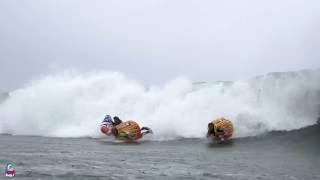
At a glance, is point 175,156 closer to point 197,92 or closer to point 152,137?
point 152,137

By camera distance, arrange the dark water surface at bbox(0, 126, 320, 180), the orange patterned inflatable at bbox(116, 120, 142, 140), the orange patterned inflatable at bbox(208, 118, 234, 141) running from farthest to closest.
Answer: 1. the orange patterned inflatable at bbox(116, 120, 142, 140)
2. the orange patterned inflatable at bbox(208, 118, 234, 141)
3. the dark water surface at bbox(0, 126, 320, 180)

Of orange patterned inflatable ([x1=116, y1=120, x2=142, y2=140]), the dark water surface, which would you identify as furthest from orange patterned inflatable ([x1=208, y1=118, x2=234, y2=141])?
orange patterned inflatable ([x1=116, y1=120, x2=142, y2=140])

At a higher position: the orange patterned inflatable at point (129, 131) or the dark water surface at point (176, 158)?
the orange patterned inflatable at point (129, 131)

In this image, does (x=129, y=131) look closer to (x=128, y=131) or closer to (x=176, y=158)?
(x=128, y=131)

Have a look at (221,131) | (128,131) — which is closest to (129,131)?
(128,131)

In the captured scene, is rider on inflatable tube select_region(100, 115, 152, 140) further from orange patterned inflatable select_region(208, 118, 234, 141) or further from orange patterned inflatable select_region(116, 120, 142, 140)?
orange patterned inflatable select_region(208, 118, 234, 141)

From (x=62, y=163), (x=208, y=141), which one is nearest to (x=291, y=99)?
(x=208, y=141)

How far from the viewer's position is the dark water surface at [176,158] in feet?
59.6

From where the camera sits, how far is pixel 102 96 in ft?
135

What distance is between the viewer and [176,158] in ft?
73.0

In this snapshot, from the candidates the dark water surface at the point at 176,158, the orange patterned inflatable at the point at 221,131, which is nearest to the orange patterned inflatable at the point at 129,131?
the dark water surface at the point at 176,158

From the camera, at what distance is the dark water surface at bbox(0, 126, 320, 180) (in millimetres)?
18156

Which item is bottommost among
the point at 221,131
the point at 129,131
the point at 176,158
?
the point at 176,158

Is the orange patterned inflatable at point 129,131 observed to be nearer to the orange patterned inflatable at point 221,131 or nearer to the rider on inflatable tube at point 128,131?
the rider on inflatable tube at point 128,131
